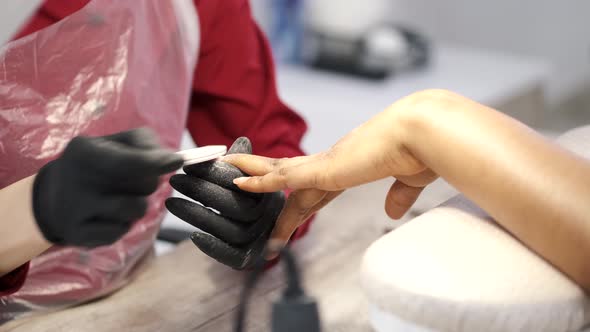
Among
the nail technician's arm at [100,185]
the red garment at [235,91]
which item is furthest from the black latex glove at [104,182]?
the red garment at [235,91]

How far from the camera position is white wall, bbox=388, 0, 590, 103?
6.91ft

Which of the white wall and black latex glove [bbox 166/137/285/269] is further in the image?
the white wall

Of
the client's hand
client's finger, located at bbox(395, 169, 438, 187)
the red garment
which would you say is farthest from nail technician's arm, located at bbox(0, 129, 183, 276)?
the red garment

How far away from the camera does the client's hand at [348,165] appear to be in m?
0.56

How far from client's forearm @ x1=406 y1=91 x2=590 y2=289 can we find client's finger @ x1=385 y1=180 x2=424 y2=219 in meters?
0.10

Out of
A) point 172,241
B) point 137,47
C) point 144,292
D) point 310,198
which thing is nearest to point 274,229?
point 310,198

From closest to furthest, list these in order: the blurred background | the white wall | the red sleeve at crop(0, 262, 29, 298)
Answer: the red sleeve at crop(0, 262, 29, 298) < the blurred background < the white wall

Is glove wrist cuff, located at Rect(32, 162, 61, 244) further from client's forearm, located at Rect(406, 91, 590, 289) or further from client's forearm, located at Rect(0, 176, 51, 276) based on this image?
client's forearm, located at Rect(406, 91, 590, 289)

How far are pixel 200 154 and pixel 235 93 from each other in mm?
358

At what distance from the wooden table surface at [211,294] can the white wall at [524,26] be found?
1425 millimetres

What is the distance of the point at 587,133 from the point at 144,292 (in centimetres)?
44

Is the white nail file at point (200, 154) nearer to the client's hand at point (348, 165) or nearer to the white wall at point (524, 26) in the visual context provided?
the client's hand at point (348, 165)

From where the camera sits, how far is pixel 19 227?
575 millimetres

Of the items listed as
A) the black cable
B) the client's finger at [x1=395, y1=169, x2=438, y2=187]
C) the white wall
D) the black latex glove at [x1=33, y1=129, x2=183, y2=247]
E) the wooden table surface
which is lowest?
the white wall
